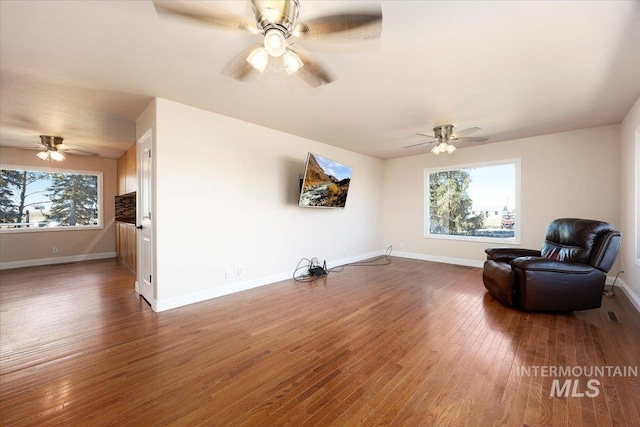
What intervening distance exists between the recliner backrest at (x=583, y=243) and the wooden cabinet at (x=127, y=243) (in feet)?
22.3

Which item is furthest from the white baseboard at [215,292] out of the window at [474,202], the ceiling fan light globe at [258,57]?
the window at [474,202]

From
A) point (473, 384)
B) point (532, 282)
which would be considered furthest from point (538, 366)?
point (532, 282)

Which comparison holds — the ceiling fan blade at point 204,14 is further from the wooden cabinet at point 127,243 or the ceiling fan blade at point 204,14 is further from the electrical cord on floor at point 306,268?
the wooden cabinet at point 127,243

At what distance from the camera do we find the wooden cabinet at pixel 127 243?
506 cm

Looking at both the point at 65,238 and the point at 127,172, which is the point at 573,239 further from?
the point at 65,238

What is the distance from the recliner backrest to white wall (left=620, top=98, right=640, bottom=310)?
755 mm

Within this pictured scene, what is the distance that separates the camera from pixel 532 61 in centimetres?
235

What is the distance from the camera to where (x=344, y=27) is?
5.08ft

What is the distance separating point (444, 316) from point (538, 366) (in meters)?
1.00

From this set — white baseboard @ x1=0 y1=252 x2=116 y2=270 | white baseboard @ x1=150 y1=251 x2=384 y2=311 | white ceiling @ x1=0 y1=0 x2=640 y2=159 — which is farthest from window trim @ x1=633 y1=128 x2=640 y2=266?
white baseboard @ x1=0 y1=252 x2=116 y2=270

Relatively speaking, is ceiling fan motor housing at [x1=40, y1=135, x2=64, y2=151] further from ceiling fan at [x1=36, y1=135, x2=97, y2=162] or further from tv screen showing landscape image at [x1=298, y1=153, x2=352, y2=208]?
tv screen showing landscape image at [x1=298, y1=153, x2=352, y2=208]

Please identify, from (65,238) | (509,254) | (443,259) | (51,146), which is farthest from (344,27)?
(65,238)

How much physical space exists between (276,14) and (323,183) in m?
3.29

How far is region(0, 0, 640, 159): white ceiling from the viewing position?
1.78 meters
